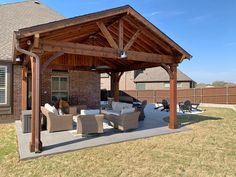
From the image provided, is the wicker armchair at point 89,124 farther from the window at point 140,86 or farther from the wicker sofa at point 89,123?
the window at point 140,86

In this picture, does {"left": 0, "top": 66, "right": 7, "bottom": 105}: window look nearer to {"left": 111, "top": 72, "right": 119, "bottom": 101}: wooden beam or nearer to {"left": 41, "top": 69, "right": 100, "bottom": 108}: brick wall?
{"left": 41, "top": 69, "right": 100, "bottom": 108}: brick wall

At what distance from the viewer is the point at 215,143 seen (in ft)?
21.6

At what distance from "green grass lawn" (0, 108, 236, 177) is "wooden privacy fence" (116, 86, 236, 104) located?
15.5 metres

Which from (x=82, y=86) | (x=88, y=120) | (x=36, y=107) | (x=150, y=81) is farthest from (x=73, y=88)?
(x=150, y=81)

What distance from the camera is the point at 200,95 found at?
22453 millimetres

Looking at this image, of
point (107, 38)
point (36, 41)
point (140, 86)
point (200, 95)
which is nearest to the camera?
point (36, 41)

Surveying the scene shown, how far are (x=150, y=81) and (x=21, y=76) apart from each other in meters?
24.0

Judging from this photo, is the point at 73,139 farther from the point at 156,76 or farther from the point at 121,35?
the point at 156,76

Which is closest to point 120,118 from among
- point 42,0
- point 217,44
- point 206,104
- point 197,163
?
point 197,163

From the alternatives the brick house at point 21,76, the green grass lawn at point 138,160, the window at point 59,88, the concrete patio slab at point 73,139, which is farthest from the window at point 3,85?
the green grass lawn at point 138,160

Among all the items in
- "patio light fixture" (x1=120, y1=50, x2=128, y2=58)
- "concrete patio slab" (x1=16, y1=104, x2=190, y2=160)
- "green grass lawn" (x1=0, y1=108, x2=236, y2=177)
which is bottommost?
"green grass lawn" (x1=0, y1=108, x2=236, y2=177)

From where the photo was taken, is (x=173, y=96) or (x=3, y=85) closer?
(x=173, y=96)

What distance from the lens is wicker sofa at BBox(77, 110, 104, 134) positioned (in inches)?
267

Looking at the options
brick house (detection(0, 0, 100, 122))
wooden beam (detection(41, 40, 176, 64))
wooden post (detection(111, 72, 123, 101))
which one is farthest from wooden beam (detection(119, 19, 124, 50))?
wooden post (detection(111, 72, 123, 101))
